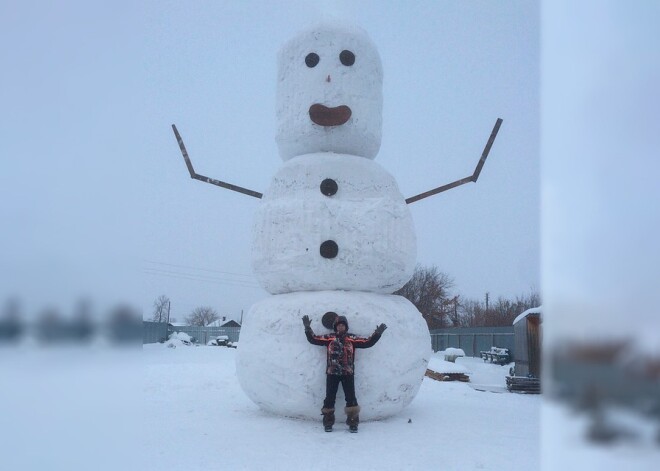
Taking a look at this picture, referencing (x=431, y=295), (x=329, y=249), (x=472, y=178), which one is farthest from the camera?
(x=431, y=295)

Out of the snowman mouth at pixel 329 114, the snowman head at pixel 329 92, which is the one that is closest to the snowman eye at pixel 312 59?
the snowman head at pixel 329 92

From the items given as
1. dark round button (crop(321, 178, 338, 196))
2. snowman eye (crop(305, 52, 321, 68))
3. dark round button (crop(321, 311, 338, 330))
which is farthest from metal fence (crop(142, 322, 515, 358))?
snowman eye (crop(305, 52, 321, 68))

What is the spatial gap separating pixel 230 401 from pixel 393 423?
9.15 ft

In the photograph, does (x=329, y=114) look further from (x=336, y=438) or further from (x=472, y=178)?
(x=336, y=438)

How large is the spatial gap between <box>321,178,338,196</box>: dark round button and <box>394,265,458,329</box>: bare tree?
28.8 m

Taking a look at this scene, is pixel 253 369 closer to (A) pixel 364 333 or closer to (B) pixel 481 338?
(A) pixel 364 333

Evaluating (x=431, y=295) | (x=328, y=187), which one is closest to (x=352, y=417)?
(x=328, y=187)

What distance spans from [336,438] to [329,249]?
2.14 m

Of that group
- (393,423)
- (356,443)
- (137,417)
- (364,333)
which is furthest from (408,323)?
(137,417)

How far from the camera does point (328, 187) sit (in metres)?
6.50

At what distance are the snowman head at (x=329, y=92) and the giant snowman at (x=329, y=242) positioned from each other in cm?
1

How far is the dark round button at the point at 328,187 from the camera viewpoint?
21.3 feet

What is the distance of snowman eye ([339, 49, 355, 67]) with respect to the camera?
679 cm

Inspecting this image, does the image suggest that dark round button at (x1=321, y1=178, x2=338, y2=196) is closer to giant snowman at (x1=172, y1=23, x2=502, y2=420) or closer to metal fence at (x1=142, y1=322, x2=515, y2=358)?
giant snowman at (x1=172, y1=23, x2=502, y2=420)
